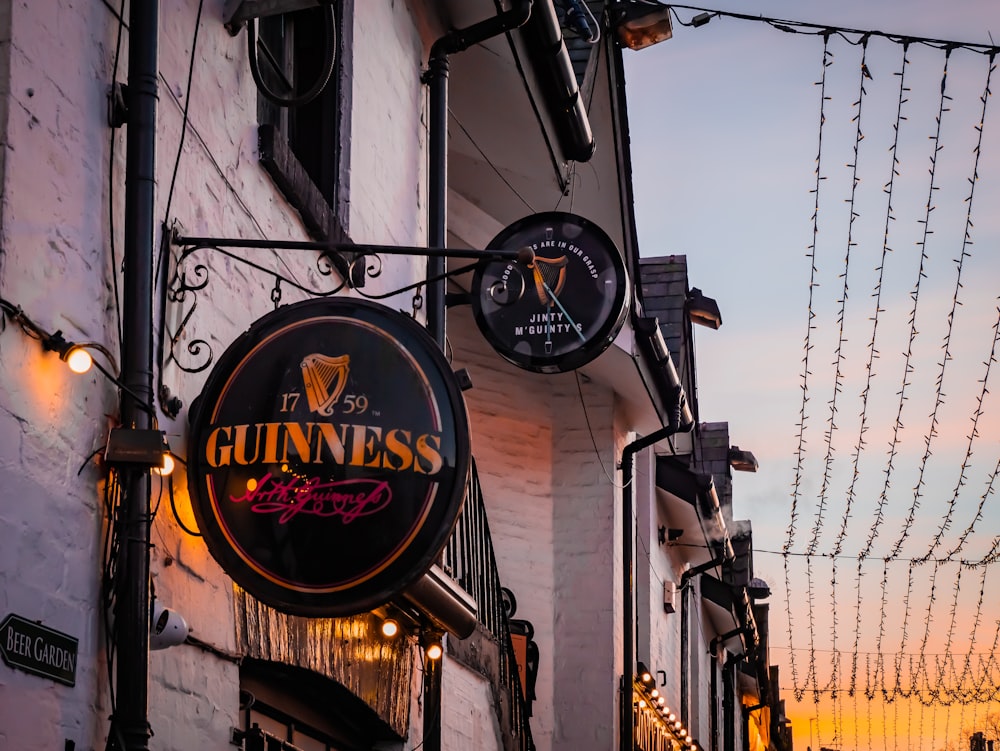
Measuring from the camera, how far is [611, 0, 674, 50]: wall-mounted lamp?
12.2 m

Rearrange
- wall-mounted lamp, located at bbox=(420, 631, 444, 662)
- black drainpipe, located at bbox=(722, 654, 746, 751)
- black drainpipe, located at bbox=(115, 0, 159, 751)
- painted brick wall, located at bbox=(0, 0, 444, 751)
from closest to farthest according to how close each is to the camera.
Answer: painted brick wall, located at bbox=(0, 0, 444, 751) → black drainpipe, located at bbox=(115, 0, 159, 751) → wall-mounted lamp, located at bbox=(420, 631, 444, 662) → black drainpipe, located at bbox=(722, 654, 746, 751)

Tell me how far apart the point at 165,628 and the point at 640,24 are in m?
8.31

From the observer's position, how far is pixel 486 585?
11430mm

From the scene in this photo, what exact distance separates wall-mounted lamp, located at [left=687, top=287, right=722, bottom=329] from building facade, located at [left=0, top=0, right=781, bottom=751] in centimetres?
888

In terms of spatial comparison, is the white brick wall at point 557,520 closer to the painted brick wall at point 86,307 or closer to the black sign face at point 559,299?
the black sign face at point 559,299

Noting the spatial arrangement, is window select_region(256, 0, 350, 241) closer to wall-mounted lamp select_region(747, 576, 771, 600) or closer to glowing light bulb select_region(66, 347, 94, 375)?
glowing light bulb select_region(66, 347, 94, 375)

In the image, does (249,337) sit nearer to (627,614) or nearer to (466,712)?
(466,712)

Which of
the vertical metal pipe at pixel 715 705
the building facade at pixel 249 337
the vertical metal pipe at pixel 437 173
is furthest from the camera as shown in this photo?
the vertical metal pipe at pixel 715 705

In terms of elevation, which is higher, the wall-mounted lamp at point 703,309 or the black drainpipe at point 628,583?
the wall-mounted lamp at point 703,309

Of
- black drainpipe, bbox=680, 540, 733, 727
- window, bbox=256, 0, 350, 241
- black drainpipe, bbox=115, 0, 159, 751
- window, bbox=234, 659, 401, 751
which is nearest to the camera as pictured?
black drainpipe, bbox=115, 0, 159, 751

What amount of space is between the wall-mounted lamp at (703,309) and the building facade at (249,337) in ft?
29.1

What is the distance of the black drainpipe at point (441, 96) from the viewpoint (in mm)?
9961

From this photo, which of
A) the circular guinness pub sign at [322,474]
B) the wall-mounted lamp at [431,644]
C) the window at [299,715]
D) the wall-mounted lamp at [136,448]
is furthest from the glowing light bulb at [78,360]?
the wall-mounted lamp at [431,644]

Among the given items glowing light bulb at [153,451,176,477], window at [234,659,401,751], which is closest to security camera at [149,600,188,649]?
glowing light bulb at [153,451,176,477]
